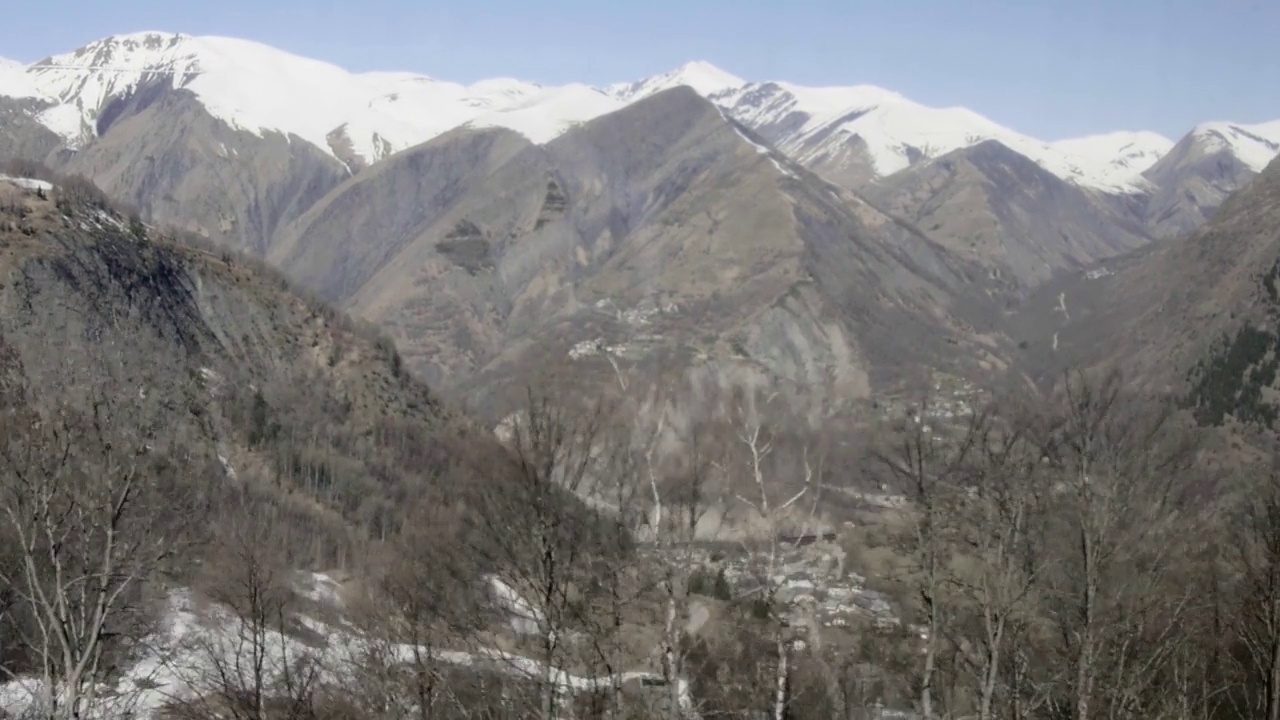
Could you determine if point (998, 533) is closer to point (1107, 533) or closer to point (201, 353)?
point (1107, 533)

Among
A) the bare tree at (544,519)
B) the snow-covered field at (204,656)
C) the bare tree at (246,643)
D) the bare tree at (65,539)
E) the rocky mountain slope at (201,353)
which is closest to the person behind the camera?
the bare tree at (544,519)

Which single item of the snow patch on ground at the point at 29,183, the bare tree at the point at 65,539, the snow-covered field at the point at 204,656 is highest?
the snow patch on ground at the point at 29,183

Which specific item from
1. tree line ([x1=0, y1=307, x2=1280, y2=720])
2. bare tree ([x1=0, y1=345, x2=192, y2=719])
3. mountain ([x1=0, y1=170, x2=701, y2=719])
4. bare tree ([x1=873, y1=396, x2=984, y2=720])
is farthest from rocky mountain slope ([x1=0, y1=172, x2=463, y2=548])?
bare tree ([x1=873, y1=396, x2=984, y2=720])

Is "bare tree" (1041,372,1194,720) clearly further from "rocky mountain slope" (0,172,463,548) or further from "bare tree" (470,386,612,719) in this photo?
"rocky mountain slope" (0,172,463,548)

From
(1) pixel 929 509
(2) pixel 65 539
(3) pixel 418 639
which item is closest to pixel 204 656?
(3) pixel 418 639

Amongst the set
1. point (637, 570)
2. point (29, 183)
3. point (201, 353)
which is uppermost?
point (29, 183)

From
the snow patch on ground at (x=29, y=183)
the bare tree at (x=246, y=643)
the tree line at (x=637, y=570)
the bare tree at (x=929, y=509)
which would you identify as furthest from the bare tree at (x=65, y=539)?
the snow patch on ground at (x=29, y=183)

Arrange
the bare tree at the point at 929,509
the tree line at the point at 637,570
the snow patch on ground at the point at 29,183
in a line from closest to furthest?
the tree line at the point at 637,570
the bare tree at the point at 929,509
the snow patch on ground at the point at 29,183

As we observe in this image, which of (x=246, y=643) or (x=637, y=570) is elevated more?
(x=637, y=570)

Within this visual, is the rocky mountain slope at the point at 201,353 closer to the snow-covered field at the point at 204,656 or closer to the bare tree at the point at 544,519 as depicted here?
the snow-covered field at the point at 204,656

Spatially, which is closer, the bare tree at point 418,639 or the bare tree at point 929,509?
the bare tree at point 418,639

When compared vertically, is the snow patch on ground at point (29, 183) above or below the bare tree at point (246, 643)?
above

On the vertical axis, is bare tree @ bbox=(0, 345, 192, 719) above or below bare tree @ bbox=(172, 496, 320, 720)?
above

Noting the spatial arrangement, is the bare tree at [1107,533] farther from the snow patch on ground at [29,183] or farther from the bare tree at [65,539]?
the snow patch on ground at [29,183]
